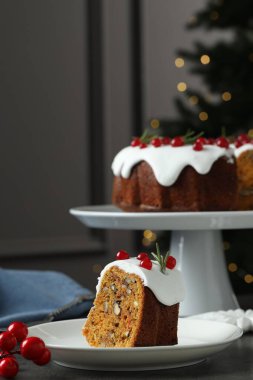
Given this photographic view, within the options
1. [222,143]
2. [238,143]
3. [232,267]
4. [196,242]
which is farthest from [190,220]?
[232,267]

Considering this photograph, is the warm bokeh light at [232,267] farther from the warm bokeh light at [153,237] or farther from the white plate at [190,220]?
the white plate at [190,220]

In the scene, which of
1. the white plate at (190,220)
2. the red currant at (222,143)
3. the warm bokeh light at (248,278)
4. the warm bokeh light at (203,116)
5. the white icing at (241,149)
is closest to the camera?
the white plate at (190,220)

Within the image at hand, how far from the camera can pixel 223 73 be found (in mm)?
3293

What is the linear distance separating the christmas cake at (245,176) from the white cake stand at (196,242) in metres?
0.13

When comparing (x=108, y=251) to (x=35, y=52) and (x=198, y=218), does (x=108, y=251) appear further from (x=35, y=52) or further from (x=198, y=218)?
(x=198, y=218)

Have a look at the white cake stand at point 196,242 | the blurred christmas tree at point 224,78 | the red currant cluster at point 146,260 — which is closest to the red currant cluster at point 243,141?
the white cake stand at point 196,242

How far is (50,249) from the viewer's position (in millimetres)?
3555

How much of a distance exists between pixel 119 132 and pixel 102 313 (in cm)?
259

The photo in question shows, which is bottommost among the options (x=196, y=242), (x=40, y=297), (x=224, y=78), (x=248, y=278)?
(x=248, y=278)

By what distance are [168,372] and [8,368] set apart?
0.18 metres

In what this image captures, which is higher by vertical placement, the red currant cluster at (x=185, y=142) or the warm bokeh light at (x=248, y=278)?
the red currant cluster at (x=185, y=142)

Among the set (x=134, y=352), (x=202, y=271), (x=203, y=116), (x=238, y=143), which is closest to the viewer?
(x=134, y=352)

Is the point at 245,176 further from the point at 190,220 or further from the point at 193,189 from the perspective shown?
the point at 190,220

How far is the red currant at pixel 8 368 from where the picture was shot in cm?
100
